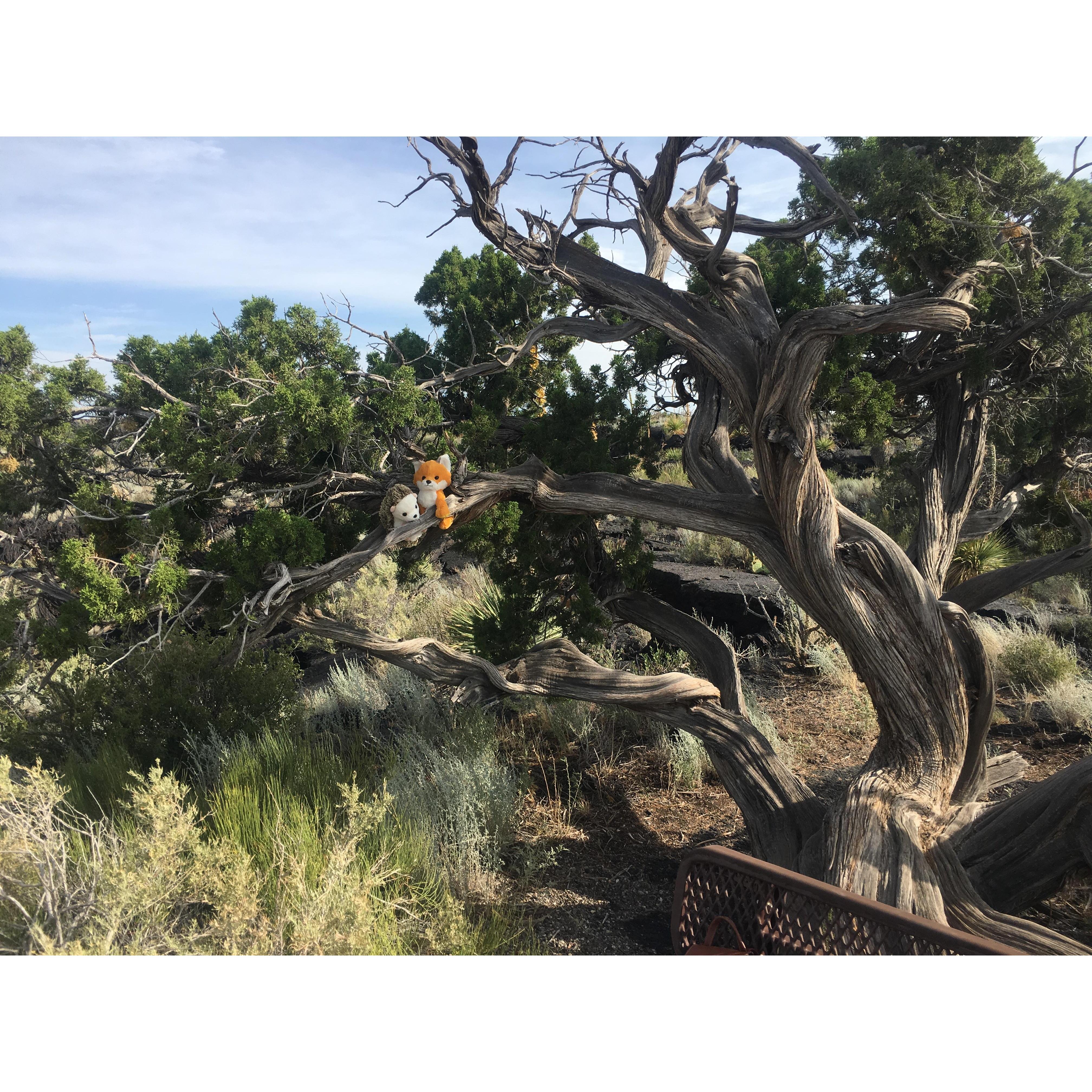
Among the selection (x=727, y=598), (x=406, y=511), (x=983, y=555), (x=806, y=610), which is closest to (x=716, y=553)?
(x=727, y=598)

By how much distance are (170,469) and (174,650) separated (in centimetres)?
195

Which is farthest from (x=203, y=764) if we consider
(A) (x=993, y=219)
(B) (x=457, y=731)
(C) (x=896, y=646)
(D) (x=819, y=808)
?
(A) (x=993, y=219)

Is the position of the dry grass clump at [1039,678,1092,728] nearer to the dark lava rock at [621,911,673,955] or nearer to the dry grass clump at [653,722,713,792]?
the dry grass clump at [653,722,713,792]

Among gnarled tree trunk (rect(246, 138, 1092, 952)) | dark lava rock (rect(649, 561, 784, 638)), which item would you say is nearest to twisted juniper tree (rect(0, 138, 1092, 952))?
gnarled tree trunk (rect(246, 138, 1092, 952))

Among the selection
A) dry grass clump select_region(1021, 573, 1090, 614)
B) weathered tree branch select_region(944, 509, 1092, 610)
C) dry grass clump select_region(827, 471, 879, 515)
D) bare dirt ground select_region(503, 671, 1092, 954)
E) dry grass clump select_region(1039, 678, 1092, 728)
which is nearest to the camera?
bare dirt ground select_region(503, 671, 1092, 954)

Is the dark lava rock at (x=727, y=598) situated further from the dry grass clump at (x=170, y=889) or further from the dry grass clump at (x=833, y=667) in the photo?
the dry grass clump at (x=170, y=889)

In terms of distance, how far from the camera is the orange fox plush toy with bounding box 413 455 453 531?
3500mm

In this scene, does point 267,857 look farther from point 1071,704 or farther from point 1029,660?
point 1029,660

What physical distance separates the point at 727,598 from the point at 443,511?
5121 mm

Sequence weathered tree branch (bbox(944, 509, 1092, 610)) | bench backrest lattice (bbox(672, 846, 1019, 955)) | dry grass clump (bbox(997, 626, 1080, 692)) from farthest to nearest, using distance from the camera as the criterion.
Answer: dry grass clump (bbox(997, 626, 1080, 692)) → weathered tree branch (bbox(944, 509, 1092, 610)) → bench backrest lattice (bbox(672, 846, 1019, 955))

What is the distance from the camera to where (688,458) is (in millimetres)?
4828

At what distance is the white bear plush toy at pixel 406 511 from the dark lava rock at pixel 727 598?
14.9ft

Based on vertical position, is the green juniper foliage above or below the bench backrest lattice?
above

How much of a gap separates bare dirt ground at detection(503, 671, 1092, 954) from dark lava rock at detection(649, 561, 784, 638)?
0.97m
